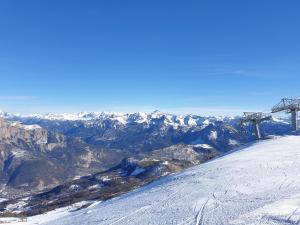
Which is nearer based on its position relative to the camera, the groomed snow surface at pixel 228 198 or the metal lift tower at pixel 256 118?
the groomed snow surface at pixel 228 198

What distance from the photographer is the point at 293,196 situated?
107 ft

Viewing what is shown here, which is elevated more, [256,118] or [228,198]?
[256,118]

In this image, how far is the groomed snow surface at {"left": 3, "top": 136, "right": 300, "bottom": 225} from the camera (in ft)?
97.0

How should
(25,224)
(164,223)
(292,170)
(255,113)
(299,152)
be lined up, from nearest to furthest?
(164,223)
(292,170)
(299,152)
(25,224)
(255,113)

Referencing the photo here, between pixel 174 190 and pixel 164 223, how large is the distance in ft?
45.9

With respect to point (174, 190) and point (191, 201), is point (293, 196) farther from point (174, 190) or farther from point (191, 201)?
point (174, 190)

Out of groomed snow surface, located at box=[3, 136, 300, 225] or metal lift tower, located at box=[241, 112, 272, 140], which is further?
metal lift tower, located at box=[241, 112, 272, 140]

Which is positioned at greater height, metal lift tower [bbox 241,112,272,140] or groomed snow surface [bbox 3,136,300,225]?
metal lift tower [bbox 241,112,272,140]

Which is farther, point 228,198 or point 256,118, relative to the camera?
point 256,118

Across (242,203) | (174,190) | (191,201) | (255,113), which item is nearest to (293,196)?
(242,203)

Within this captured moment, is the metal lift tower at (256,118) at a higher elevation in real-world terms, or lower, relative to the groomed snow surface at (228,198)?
higher

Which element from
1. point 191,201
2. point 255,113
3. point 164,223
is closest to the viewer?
point 164,223

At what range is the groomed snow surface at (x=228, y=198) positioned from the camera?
2958 centimetres

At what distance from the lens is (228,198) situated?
36.3 metres
